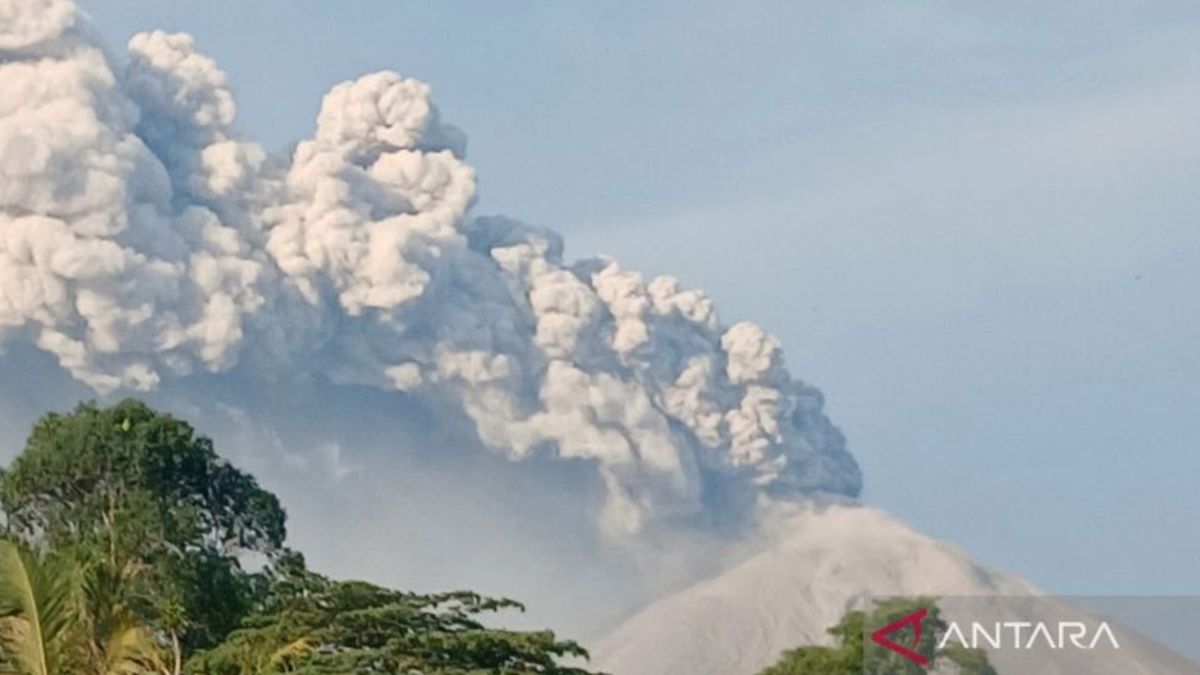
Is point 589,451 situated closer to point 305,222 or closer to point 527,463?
point 527,463

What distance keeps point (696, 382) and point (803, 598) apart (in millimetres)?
26908

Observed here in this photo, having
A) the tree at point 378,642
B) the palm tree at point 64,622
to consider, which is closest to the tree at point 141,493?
the tree at point 378,642

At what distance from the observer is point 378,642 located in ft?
56.1

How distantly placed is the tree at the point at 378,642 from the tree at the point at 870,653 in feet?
38.0

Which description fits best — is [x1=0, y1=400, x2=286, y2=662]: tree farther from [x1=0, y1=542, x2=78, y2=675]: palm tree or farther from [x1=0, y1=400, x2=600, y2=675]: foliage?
[x1=0, y1=542, x2=78, y2=675]: palm tree

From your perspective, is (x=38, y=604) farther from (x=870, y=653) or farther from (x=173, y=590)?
(x=870, y=653)

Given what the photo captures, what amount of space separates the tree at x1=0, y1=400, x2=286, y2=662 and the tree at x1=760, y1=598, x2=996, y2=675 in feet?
27.6

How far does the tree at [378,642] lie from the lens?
16000mm

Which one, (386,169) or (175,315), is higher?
(386,169)

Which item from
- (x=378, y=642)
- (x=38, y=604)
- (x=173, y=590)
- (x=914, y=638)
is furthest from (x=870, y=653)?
(x=38, y=604)

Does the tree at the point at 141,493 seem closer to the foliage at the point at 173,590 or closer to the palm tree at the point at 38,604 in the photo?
the foliage at the point at 173,590

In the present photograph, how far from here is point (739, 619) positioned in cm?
15550

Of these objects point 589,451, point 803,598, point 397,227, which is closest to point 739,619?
point 803,598

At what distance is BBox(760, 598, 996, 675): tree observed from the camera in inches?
1213
